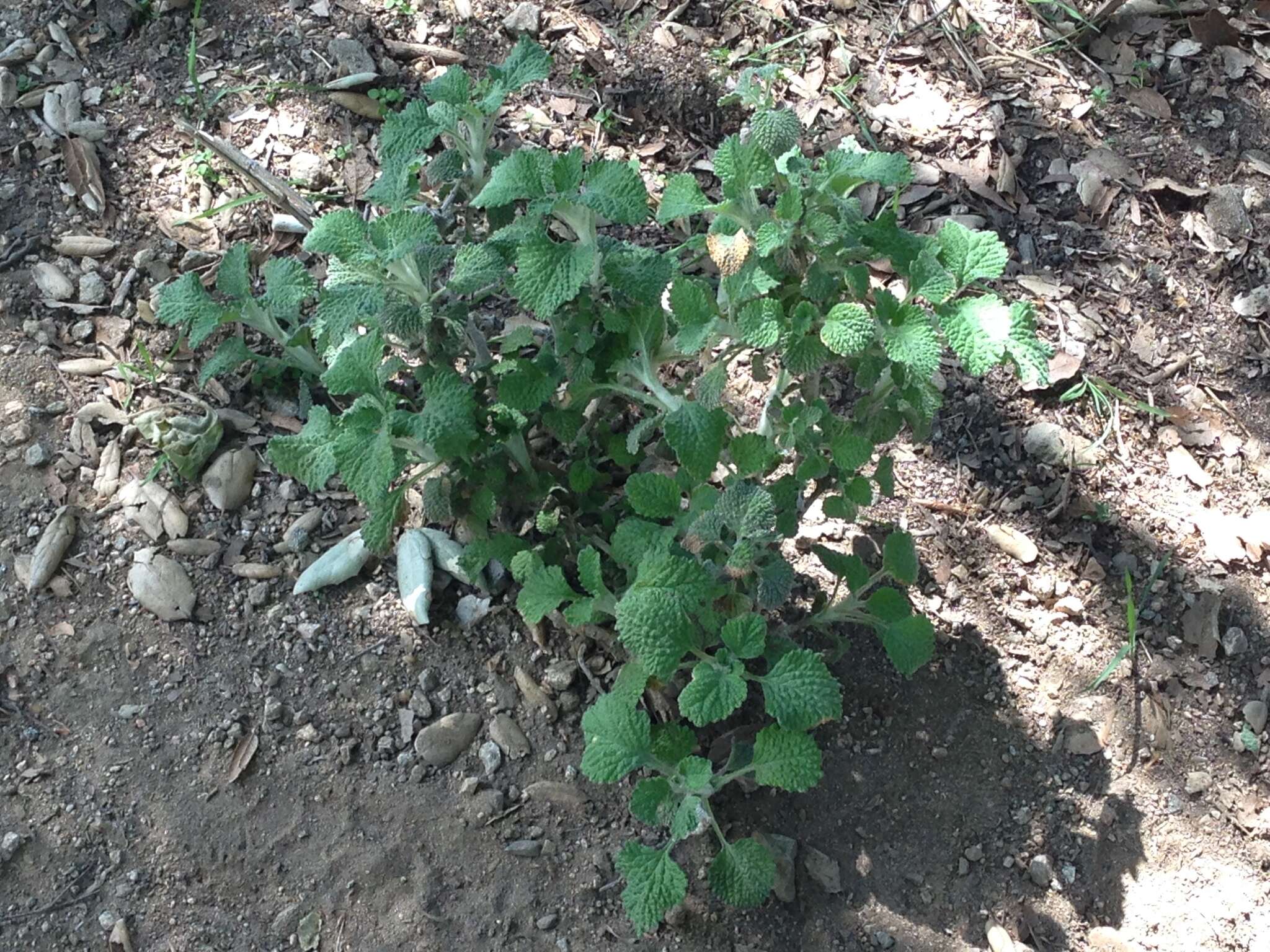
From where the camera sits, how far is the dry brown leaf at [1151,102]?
9.87ft

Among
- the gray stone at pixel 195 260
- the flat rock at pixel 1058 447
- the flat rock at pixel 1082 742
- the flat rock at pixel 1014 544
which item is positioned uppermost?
the gray stone at pixel 195 260

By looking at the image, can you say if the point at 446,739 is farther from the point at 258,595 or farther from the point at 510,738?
the point at 258,595

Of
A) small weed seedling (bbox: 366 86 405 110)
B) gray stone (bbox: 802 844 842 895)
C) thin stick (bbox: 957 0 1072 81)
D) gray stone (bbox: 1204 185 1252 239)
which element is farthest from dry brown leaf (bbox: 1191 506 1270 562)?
small weed seedling (bbox: 366 86 405 110)

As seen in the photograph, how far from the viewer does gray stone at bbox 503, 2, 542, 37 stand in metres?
2.95

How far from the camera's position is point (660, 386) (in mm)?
1938

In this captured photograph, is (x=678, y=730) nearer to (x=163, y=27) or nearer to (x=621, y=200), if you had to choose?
(x=621, y=200)

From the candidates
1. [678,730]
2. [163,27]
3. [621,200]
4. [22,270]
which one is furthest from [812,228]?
[163,27]

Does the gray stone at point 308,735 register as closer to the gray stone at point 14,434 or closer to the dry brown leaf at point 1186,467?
the gray stone at point 14,434

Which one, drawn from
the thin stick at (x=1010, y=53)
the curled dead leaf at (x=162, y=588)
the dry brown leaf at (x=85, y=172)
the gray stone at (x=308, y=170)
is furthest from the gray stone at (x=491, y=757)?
the thin stick at (x=1010, y=53)

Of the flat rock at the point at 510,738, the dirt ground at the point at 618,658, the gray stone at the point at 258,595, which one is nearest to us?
the dirt ground at the point at 618,658

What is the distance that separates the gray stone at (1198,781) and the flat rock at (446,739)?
134cm

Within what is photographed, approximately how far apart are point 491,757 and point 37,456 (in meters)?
1.08

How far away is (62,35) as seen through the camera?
2797 millimetres

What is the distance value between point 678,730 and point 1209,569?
4.11 ft
